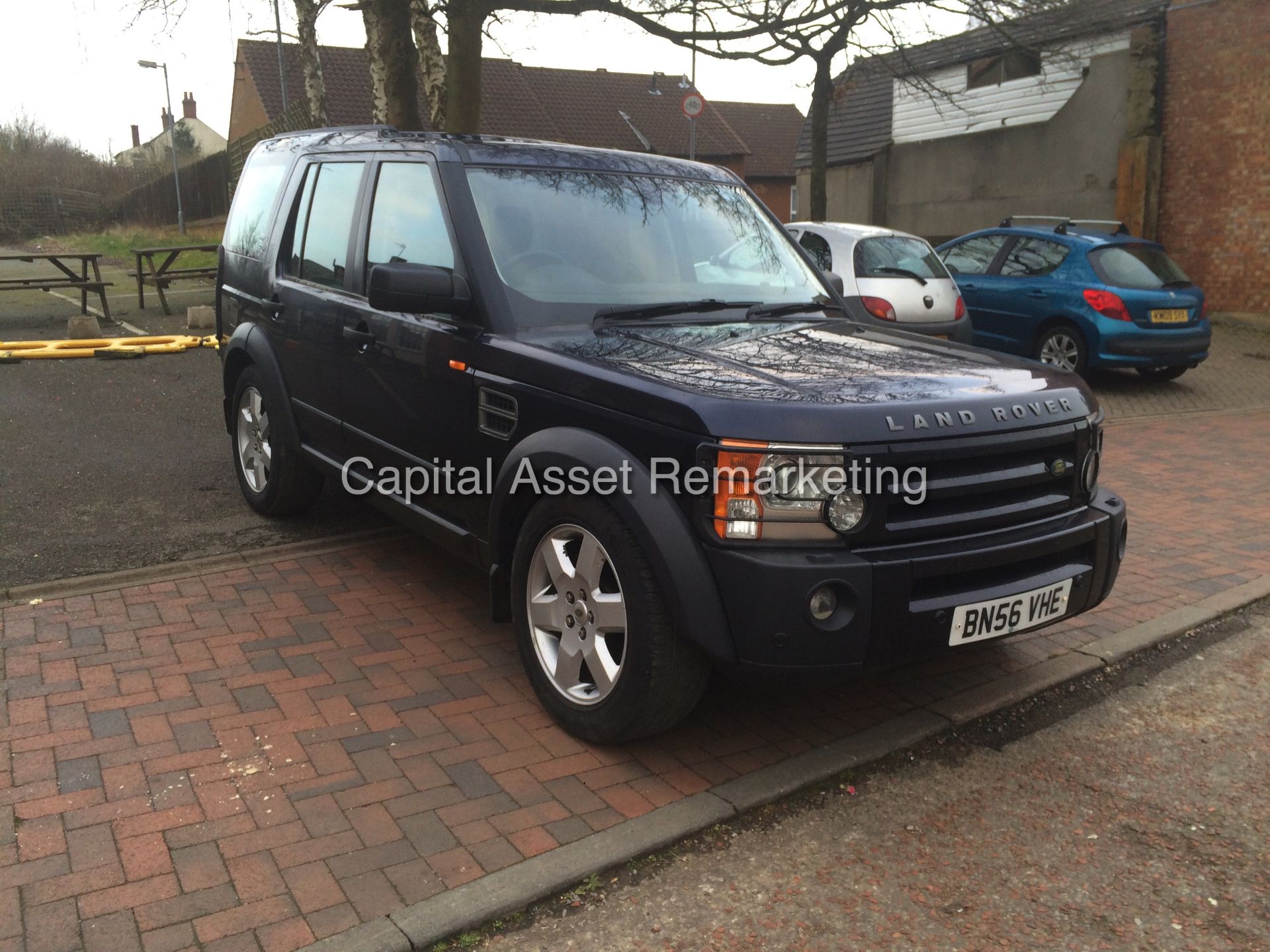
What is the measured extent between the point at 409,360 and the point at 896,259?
7.08m

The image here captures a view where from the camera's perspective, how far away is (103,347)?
1213 cm

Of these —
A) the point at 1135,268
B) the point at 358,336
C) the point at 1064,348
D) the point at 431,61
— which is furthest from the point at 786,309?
the point at 431,61

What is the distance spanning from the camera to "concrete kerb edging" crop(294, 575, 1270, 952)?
274cm

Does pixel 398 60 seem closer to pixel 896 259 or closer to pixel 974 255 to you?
pixel 896 259

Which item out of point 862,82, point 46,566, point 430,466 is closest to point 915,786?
point 430,466

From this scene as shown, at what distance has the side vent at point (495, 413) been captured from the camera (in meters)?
3.87

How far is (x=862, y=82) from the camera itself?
25.3 metres

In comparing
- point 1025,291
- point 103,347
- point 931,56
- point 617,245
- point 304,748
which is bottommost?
point 304,748

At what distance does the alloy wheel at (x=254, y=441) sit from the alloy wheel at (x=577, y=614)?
107 inches

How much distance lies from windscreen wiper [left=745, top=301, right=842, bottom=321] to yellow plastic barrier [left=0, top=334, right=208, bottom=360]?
949 cm

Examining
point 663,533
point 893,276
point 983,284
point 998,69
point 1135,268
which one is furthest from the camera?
point 998,69

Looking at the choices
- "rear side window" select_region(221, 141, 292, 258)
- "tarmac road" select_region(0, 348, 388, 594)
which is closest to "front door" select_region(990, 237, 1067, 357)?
"tarmac road" select_region(0, 348, 388, 594)

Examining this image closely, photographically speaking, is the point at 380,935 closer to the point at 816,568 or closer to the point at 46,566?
the point at 816,568

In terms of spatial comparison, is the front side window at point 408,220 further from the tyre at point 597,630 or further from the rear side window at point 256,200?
the rear side window at point 256,200
